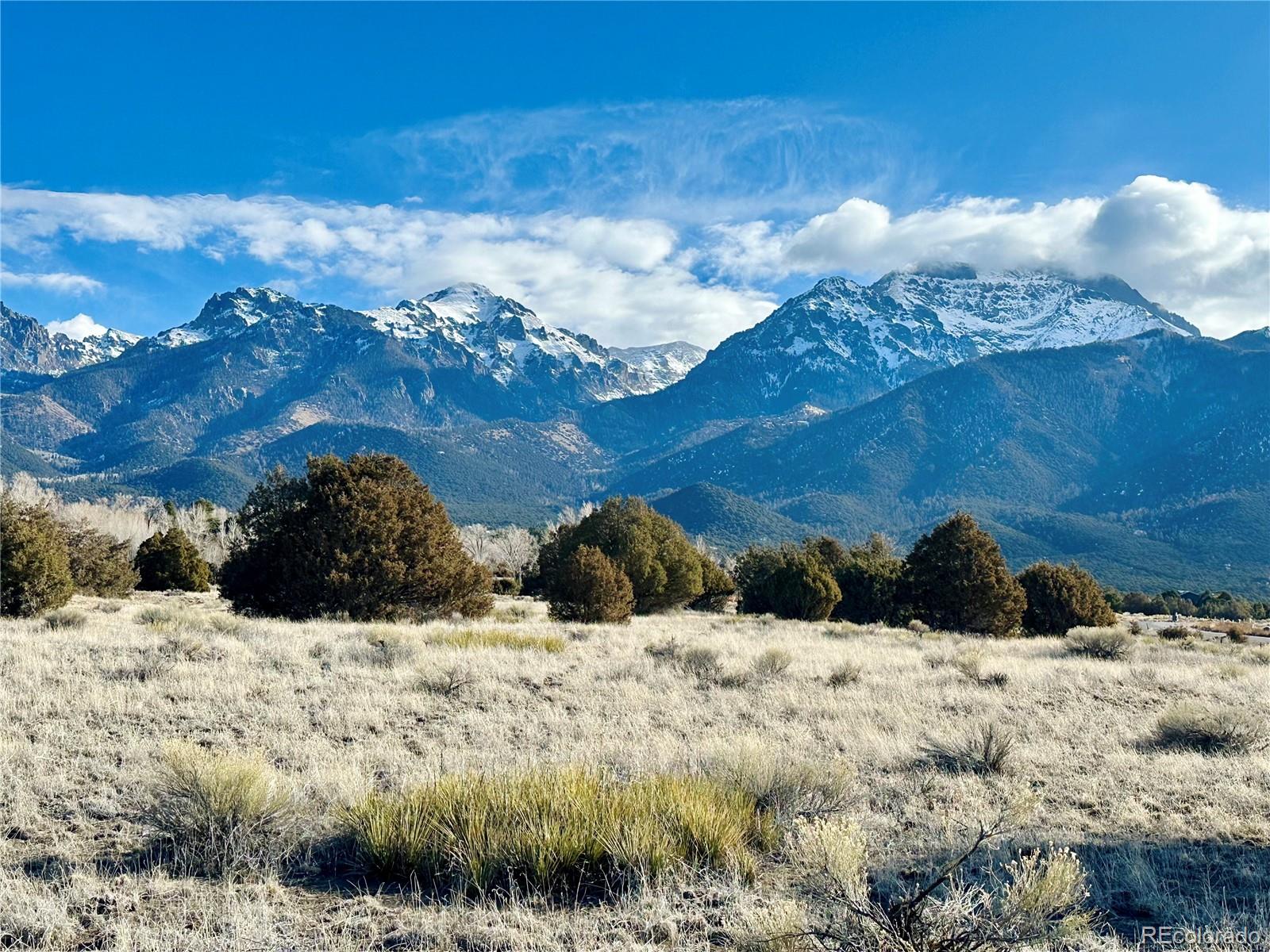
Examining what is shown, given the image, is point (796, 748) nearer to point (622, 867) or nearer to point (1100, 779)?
point (1100, 779)

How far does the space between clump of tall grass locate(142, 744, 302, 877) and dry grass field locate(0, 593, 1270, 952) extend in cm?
5

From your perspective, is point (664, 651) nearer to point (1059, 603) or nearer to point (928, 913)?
point (928, 913)

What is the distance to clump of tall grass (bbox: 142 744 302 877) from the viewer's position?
537 centimetres

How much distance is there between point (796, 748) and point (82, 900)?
6.90 metres

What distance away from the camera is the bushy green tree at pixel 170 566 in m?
45.9

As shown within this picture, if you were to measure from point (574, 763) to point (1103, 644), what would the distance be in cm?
1839

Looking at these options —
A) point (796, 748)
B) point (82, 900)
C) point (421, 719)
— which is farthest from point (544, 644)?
point (82, 900)

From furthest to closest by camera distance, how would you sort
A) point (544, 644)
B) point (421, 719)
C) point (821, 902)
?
point (544, 644) < point (421, 719) < point (821, 902)

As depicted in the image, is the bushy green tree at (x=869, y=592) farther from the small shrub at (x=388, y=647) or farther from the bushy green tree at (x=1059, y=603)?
the small shrub at (x=388, y=647)

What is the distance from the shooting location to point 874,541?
5659 centimetres

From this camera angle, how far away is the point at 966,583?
30938 millimetres

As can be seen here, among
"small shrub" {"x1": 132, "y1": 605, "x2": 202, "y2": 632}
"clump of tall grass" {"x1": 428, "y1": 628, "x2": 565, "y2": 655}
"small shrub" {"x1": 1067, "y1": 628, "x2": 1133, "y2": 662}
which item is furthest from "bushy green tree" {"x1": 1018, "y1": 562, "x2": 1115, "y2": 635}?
"small shrub" {"x1": 132, "y1": 605, "x2": 202, "y2": 632}

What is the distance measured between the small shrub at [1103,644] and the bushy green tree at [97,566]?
117ft

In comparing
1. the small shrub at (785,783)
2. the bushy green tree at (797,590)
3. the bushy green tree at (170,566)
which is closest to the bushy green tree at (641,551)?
the bushy green tree at (797,590)
